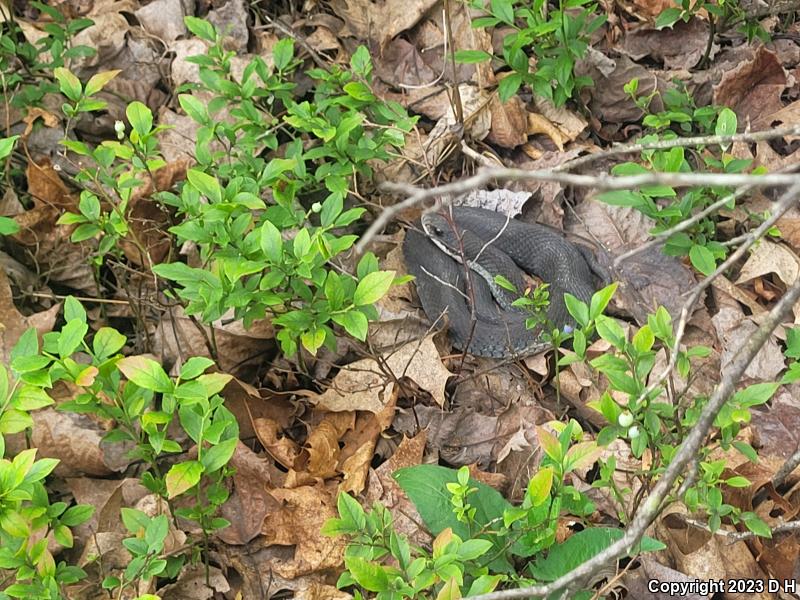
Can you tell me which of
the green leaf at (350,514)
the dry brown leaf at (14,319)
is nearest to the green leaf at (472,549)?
the green leaf at (350,514)

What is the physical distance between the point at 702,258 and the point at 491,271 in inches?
73.0

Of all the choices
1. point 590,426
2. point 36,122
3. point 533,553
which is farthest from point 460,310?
point 36,122

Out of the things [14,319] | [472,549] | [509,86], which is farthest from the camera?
[509,86]

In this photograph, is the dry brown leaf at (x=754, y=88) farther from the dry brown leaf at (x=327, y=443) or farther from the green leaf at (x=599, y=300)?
the dry brown leaf at (x=327, y=443)

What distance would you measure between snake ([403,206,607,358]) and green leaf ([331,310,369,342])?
5.38 feet

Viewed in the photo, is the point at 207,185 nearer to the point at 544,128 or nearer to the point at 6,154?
the point at 6,154

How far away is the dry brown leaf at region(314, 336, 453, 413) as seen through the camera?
4016mm

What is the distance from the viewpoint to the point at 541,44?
4816 millimetres

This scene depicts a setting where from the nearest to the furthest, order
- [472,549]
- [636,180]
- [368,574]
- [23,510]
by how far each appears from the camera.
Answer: [636,180], [368,574], [472,549], [23,510]

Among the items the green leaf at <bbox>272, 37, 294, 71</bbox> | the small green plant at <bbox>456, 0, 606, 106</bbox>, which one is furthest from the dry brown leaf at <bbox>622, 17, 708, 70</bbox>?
the green leaf at <bbox>272, 37, 294, 71</bbox>

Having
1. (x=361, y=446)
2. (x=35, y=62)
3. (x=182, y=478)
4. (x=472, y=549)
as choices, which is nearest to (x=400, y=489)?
(x=361, y=446)

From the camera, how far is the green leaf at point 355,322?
2973mm

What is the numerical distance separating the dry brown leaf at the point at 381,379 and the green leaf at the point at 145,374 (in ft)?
4.22

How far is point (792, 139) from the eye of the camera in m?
5.03
